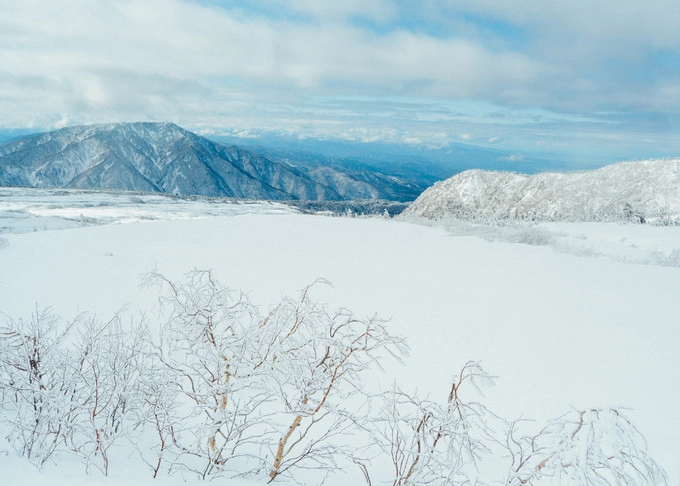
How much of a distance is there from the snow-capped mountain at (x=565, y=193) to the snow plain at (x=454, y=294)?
36699mm

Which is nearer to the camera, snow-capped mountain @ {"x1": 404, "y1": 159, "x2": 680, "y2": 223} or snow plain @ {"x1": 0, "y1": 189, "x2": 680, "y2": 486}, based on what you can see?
snow plain @ {"x1": 0, "y1": 189, "x2": 680, "y2": 486}

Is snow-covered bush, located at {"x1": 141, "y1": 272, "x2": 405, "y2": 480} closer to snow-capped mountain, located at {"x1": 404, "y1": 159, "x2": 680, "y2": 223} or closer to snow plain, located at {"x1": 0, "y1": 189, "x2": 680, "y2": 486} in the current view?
snow plain, located at {"x1": 0, "y1": 189, "x2": 680, "y2": 486}

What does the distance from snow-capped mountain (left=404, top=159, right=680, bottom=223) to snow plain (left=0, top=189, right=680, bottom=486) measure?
36699mm

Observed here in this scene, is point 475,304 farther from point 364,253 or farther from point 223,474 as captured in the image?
point 223,474

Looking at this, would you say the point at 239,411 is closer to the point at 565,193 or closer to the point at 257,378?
the point at 257,378

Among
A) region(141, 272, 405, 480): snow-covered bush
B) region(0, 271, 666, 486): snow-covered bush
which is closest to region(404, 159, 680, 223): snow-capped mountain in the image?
region(0, 271, 666, 486): snow-covered bush

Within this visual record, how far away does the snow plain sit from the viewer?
3.62m

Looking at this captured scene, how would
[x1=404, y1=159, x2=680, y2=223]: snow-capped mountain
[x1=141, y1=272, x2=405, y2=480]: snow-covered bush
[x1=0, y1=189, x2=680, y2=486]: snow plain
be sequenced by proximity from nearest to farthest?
[x1=141, y1=272, x2=405, y2=480]: snow-covered bush < [x1=0, y1=189, x2=680, y2=486]: snow plain < [x1=404, y1=159, x2=680, y2=223]: snow-capped mountain

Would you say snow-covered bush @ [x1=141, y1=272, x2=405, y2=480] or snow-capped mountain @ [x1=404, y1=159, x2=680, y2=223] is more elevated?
snow-capped mountain @ [x1=404, y1=159, x2=680, y2=223]

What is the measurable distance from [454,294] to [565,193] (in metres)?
84.5

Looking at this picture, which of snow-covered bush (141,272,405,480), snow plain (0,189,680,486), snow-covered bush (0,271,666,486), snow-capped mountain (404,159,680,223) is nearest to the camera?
snow-covered bush (0,271,666,486)

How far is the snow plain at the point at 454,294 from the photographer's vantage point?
3.62 metres

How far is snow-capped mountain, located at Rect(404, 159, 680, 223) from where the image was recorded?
57.8 metres

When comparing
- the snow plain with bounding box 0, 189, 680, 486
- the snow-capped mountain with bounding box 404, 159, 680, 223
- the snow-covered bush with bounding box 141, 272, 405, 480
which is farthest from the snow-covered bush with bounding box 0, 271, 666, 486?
the snow-capped mountain with bounding box 404, 159, 680, 223
